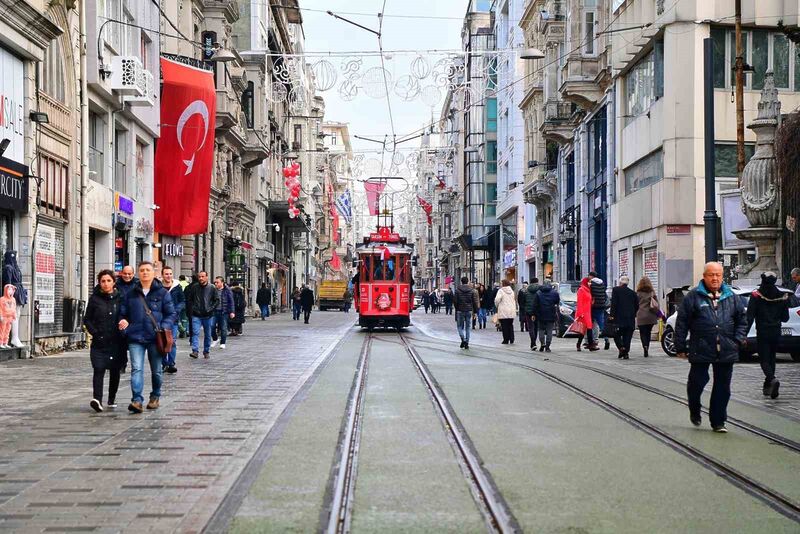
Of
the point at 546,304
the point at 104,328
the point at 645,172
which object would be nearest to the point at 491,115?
the point at 645,172

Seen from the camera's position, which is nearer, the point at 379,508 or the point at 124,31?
the point at 379,508

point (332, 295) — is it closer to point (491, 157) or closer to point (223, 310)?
point (491, 157)

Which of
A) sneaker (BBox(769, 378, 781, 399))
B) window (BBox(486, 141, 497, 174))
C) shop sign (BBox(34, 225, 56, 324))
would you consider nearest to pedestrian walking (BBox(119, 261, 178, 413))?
sneaker (BBox(769, 378, 781, 399))

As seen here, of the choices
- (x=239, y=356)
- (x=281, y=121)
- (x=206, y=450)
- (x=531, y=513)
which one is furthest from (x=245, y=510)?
(x=281, y=121)

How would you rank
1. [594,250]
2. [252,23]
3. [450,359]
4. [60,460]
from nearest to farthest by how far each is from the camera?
[60,460] → [450,359] → [594,250] → [252,23]

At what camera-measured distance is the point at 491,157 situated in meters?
81.2

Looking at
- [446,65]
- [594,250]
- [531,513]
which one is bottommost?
[531,513]

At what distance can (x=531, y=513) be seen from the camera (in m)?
6.80

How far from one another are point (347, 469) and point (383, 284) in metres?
28.4

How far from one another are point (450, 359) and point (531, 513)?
47.5ft

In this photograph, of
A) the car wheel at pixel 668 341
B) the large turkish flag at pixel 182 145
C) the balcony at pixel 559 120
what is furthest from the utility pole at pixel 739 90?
the balcony at pixel 559 120

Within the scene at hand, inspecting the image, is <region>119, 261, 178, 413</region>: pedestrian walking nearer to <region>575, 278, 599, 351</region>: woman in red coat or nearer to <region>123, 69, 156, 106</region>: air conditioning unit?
<region>575, 278, 599, 351</region>: woman in red coat

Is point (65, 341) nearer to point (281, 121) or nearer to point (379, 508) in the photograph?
point (379, 508)

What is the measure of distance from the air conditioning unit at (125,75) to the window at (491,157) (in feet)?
177
